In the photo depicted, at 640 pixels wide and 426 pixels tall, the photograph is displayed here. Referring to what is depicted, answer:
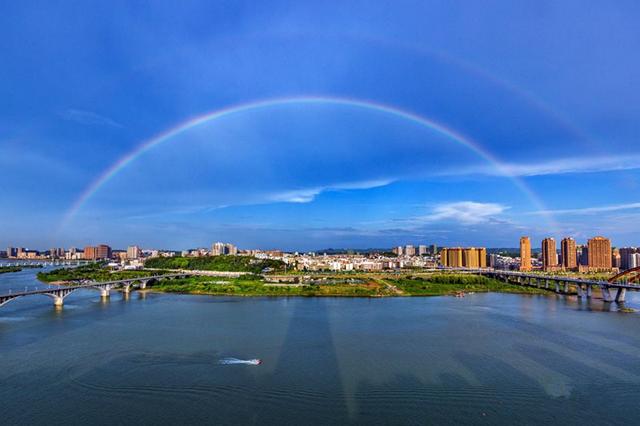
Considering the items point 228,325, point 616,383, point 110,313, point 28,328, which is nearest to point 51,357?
point 28,328

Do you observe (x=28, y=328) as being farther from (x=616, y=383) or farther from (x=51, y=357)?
(x=616, y=383)

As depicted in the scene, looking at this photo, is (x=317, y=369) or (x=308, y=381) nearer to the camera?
(x=308, y=381)

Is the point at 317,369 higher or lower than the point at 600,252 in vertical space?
lower

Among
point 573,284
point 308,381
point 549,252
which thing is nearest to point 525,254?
point 549,252

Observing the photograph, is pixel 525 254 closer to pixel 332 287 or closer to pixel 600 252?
pixel 600 252

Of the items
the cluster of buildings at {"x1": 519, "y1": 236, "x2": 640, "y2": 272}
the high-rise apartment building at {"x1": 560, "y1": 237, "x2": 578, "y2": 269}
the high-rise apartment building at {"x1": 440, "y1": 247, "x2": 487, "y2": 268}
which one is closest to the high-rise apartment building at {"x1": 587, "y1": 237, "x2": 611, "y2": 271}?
the cluster of buildings at {"x1": 519, "y1": 236, "x2": 640, "y2": 272}

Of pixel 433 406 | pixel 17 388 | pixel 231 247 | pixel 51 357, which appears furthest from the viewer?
pixel 231 247

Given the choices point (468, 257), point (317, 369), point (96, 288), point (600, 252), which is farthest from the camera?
point (468, 257)
